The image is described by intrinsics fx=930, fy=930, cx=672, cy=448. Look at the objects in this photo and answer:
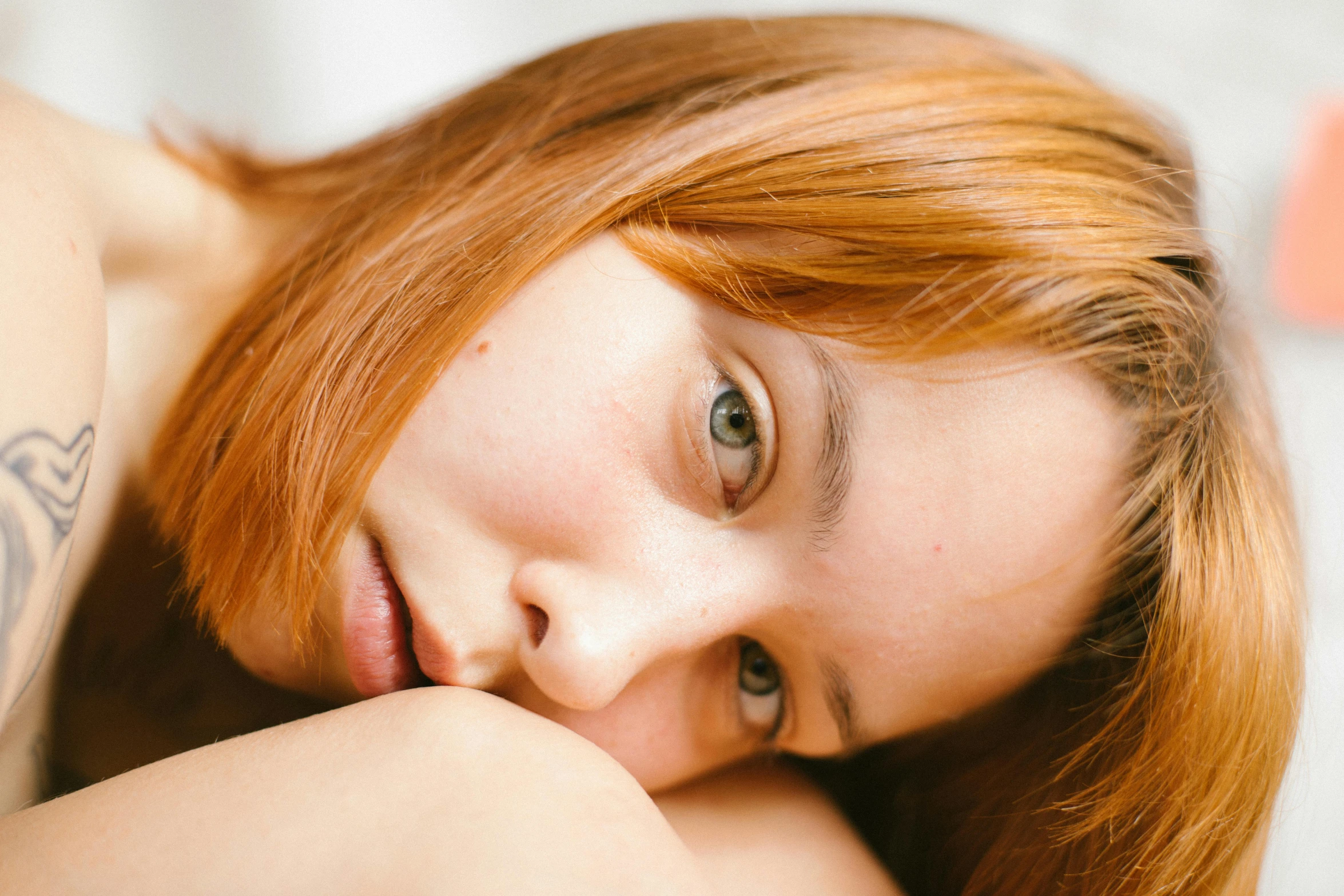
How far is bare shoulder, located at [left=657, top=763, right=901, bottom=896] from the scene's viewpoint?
772 millimetres

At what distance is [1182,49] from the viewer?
4.83 ft

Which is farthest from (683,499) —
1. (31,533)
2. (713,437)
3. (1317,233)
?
(1317,233)

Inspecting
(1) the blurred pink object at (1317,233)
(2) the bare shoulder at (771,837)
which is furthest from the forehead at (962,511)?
(1) the blurred pink object at (1317,233)

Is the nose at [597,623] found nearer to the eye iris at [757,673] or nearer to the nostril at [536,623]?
the nostril at [536,623]

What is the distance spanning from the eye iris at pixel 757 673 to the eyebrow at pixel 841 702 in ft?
0.18

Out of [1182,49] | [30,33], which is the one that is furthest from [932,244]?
[30,33]

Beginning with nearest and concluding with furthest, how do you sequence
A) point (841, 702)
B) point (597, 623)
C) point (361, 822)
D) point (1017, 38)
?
point (361, 822), point (597, 623), point (841, 702), point (1017, 38)

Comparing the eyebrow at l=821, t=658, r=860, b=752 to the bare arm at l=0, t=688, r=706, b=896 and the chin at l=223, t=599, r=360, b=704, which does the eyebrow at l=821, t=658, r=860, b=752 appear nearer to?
the bare arm at l=0, t=688, r=706, b=896

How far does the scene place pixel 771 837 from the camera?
2.72ft

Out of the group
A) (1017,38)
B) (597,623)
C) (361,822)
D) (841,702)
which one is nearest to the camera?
(361,822)

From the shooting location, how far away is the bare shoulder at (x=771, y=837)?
0.77 metres

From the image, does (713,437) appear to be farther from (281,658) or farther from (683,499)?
(281,658)

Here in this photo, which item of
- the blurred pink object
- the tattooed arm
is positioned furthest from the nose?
Answer: the blurred pink object

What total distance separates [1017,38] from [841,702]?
113 cm
